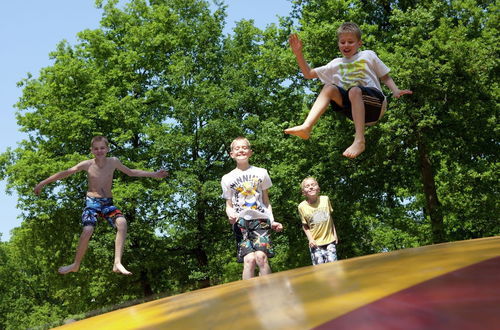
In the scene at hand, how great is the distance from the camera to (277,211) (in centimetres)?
2234

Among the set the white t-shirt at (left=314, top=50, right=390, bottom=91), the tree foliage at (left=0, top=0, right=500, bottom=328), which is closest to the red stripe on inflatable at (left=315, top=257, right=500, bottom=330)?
the white t-shirt at (left=314, top=50, right=390, bottom=91)

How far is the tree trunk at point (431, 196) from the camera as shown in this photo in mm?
19453

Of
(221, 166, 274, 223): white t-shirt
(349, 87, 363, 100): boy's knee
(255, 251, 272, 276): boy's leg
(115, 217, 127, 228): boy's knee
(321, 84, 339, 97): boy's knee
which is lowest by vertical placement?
(255, 251, 272, 276): boy's leg

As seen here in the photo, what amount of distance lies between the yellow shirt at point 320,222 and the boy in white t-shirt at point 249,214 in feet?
5.80

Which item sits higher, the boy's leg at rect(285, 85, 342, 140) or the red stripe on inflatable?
the boy's leg at rect(285, 85, 342, 140)

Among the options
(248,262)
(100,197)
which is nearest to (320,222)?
(248,262)

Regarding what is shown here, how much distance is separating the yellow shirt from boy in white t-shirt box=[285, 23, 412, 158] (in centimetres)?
240

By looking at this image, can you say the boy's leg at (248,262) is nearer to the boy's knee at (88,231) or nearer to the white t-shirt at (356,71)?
the white t-shirt at (356,71)

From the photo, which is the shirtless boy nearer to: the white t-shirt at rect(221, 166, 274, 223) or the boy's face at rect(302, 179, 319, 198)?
the white t-shirt at rect(221, 166, 274, 223)

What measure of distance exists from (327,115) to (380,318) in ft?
68.0

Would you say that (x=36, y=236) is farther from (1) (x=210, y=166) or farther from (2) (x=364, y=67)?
(2) (x=364, y=67)

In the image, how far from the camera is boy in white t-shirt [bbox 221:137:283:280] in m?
6.30

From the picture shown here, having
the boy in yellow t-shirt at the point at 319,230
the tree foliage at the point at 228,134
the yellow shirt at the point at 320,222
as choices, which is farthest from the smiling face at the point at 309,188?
the tree foliage at the point at 228,134

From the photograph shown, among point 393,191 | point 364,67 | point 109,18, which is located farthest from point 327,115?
point 364,67
